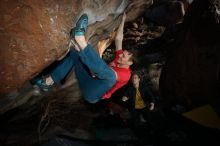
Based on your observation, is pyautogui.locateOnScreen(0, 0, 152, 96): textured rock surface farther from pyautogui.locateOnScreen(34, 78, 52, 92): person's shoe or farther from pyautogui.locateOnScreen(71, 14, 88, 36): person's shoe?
pyautogui.locateOnScreen(34, 78, 52, 92): person's shoe

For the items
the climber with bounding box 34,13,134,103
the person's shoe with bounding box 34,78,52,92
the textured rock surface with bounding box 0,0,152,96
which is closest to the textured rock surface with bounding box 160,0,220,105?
the climber with bounding box 34,13,134,103

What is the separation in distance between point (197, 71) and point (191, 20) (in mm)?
995

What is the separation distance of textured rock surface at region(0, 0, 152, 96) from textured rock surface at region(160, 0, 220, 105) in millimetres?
2688

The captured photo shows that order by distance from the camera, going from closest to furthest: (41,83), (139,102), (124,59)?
(124,59)
(41,83)
(139,102)

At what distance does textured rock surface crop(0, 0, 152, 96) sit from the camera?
9.66 feet

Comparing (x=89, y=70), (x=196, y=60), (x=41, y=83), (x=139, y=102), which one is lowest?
(x=139, y=102)

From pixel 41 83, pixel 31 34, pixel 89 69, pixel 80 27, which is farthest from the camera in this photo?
pixel 41 83

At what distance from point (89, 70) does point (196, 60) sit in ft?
8.77

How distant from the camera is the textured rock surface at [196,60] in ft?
17.2

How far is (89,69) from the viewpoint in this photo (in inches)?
143

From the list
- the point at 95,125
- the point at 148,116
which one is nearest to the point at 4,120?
the point at 95,125

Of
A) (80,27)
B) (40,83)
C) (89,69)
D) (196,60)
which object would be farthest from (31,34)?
(196,60)

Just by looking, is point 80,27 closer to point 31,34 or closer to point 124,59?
point 31,34

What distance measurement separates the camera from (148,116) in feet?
18.2
